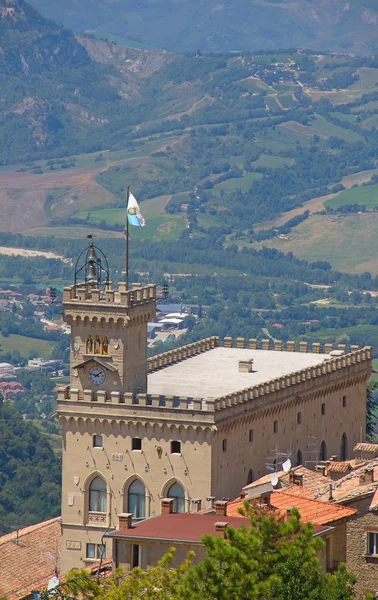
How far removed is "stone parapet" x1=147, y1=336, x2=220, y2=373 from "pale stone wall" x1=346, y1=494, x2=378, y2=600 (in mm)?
37595

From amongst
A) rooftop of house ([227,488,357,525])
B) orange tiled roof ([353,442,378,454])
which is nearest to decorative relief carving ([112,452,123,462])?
orange tiled roof ([353,442,378,454])

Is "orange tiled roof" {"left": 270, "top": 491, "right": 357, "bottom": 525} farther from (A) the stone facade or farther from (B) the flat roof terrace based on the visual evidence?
(B) the flat roof terrace

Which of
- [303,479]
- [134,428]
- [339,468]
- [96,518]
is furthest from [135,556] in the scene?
[96,518]

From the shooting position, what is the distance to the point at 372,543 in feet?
250

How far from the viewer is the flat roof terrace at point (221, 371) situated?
10650 cm

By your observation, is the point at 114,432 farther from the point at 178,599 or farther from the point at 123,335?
the point at 178,599

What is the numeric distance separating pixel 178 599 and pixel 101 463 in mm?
34442

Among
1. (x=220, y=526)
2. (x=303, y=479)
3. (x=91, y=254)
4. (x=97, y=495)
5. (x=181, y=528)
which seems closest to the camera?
(x=220, y=526)

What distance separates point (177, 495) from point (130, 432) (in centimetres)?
378

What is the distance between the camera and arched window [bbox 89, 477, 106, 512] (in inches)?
4008

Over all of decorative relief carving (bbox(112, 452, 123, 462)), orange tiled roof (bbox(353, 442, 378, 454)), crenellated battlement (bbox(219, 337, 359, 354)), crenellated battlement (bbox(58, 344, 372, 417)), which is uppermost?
crenellated battlement (bbox(219, 337, 359, 354))

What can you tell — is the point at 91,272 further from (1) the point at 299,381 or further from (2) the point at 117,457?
(1) the point at 299,381

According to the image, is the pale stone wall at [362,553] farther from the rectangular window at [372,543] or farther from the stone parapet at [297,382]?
the stone parapet at [297,382]

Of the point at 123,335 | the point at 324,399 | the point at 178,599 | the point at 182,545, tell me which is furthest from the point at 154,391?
the point at 178,599
